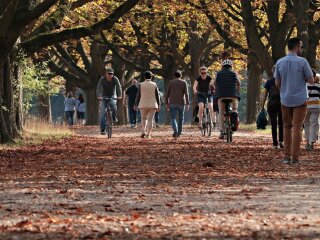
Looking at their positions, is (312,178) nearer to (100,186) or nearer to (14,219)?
(100,186)

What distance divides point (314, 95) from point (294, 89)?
4726mm

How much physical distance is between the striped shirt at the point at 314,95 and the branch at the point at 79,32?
4617 mm

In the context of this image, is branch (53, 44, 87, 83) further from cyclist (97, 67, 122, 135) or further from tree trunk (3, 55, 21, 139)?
tree trunk (3, 55, 21, 139)

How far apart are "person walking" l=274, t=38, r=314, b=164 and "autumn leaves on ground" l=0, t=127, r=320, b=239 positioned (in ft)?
1.61

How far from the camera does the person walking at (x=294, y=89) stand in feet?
56.1

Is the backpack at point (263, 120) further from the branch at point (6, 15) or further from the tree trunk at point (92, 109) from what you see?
the tree trunk at point (92, 109)

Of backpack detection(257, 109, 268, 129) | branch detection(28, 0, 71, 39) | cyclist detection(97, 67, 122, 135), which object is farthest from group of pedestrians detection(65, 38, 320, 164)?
branch detection(28, 0, 71, 39)

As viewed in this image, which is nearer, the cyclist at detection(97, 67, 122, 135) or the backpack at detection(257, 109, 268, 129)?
the backpack at detection(257, 109, 268, 129)

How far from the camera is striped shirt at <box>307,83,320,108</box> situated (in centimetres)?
2161

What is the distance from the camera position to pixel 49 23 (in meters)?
27.7

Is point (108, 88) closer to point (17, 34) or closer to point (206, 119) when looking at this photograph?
point (206, 119)

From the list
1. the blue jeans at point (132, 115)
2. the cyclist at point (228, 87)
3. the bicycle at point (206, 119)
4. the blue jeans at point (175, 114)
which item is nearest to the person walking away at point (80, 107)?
the blue jeans at point (132, 115)

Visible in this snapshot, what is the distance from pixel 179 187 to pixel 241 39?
3566 centimetres

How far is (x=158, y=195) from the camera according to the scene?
461 inches
